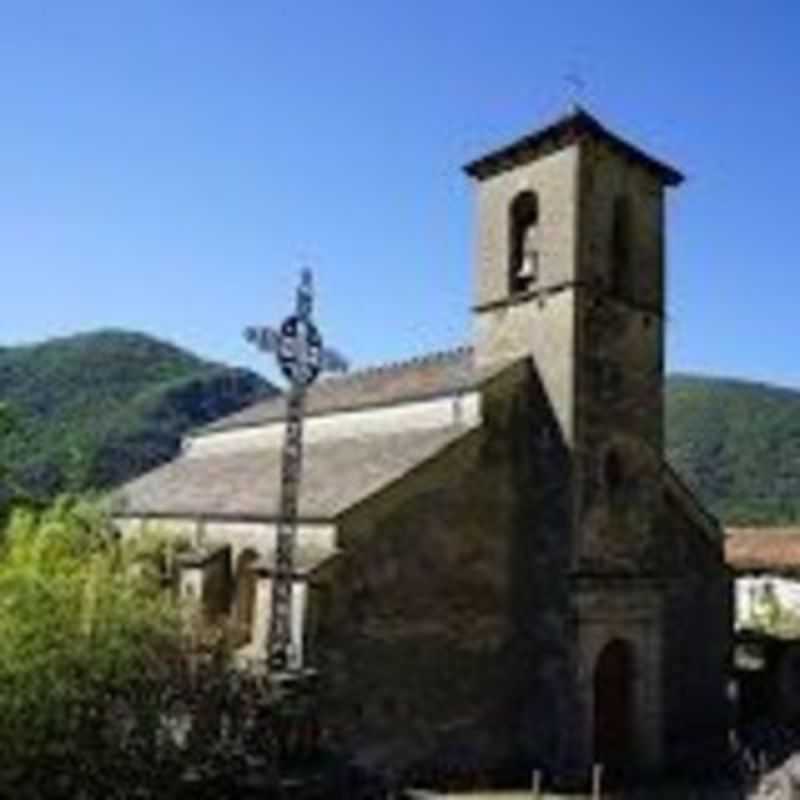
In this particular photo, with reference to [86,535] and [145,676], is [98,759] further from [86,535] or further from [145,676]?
[86,535]

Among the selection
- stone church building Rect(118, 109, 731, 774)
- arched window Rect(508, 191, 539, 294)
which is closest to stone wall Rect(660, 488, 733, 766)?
stone church building Rect(118, 109, 731, 774)

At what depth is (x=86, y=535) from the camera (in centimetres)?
2255

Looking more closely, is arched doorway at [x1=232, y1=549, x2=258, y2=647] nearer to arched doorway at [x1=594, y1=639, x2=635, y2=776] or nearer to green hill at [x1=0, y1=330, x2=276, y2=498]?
arched doorway at [x1=594, y1=639, x2=635, y2=776]

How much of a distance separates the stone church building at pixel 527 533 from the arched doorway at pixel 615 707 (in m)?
0.05

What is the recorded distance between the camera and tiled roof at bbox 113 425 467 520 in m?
23.8

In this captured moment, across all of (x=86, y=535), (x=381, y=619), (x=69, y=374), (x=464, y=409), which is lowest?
(x=381, y=619)

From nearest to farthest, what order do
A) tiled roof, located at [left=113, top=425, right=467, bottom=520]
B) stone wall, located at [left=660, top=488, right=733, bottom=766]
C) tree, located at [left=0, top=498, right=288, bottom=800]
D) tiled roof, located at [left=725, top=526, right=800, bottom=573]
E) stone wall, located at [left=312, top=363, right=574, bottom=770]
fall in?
tree, located at [left=0, top=498, right=288, bottom=800] < stone wall, located at [left=312, top=363, right=574, bottom=770] < tiled roof, located at [left=113, top=425, right=467, bottom=520] < stone wall, located at [left=660, top=488, right=733, bottom=766] < tiled roof, located at [left=725, top=526, right=800, bottom=573]

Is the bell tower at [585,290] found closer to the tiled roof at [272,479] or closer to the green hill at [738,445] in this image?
the tiled roof at [272,479]

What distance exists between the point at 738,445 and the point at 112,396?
57255 mm

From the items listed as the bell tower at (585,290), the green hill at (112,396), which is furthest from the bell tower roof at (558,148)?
the green hill at (112,396)

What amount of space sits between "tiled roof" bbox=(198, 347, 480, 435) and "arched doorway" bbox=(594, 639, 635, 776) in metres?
6.63

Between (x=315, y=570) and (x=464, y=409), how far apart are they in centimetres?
556

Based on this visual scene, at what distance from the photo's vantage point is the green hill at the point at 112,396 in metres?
84.7

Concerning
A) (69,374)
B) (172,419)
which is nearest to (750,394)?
(172,419)
